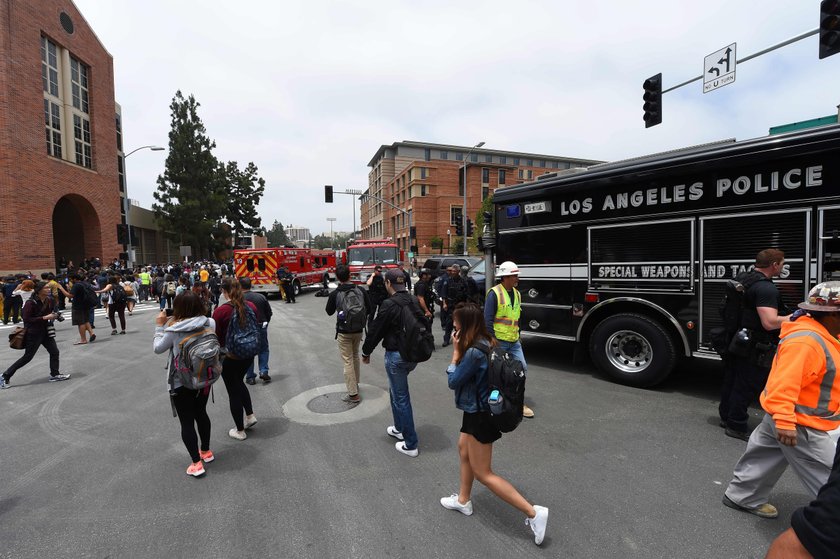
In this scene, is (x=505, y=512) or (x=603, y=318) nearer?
(x=505, y=512)

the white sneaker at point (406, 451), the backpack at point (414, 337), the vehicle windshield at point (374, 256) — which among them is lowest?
the white sneaker at point (406, 451)

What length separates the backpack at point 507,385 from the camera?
2.55m

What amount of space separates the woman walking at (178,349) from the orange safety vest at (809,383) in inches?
170

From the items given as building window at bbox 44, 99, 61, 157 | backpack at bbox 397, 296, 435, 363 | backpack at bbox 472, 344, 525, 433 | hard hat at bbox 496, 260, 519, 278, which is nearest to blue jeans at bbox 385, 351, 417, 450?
backpack at bbox 397, 296, 435, 363

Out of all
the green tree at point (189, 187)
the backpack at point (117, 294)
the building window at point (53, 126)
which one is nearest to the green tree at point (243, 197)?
the green tree at point (189, 187)

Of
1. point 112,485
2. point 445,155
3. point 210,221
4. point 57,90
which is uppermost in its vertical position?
point 445,155


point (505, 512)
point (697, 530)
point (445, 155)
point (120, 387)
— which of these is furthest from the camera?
point (445, 155)

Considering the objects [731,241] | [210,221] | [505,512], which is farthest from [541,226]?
[210,221]

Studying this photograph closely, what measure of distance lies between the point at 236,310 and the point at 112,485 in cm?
182

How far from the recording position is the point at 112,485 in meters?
3.54

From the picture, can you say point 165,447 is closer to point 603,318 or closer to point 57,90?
point 603,318

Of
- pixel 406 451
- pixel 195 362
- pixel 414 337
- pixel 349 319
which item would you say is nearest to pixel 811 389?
pixel 414 337

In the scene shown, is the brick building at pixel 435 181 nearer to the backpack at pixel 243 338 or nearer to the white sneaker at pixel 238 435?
the backpack at pixel 243 338

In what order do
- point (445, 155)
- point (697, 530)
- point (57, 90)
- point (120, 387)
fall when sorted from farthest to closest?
point (445, 155), point (57, 90), point (120, 387), point (697, 530)
